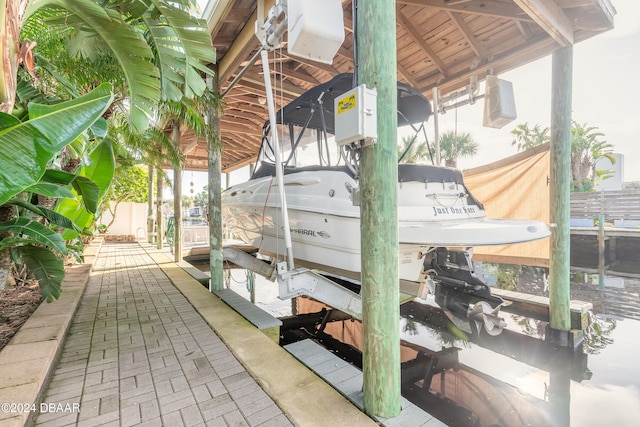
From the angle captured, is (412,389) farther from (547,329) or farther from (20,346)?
(20,346)

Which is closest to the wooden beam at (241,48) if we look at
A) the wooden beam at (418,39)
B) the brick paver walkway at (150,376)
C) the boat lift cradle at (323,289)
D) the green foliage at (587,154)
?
the wooden beam at (418,39)

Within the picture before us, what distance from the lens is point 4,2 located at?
1.77 metres

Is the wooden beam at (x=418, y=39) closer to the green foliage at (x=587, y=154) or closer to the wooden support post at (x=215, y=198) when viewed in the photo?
the wooden support post at (x=215, y=198)

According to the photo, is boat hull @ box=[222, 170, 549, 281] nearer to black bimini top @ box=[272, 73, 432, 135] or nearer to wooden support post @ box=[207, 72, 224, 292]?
black bimini top @ box=[272, 73, 432, 135]

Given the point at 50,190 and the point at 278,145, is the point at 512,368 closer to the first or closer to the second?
the point at 278,145

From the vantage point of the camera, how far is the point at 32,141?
4.88ft

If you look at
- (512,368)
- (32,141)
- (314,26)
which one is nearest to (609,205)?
(512,368)

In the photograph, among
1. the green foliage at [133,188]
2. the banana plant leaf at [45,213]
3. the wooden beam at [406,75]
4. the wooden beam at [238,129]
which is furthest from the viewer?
the green foliage at [133,188]

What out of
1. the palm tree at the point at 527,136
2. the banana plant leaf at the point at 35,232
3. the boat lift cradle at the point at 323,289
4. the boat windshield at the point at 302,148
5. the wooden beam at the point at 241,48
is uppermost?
the palm tree at the point at 527,136

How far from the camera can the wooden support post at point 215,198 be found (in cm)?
439

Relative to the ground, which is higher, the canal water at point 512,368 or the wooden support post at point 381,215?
the wooden support post at point 381,215

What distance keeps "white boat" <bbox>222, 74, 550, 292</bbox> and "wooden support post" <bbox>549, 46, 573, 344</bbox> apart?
929mm

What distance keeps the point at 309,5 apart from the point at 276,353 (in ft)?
7.96

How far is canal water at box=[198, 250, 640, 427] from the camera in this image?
2.53 metres
